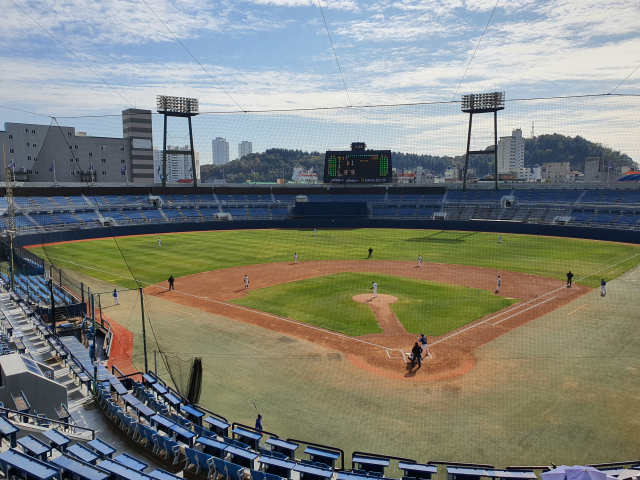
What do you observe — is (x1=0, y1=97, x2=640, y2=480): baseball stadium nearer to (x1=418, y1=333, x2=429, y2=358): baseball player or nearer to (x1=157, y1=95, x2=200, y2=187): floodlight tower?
(x1=418, y1=333, x2=429, y2=358): baseball player

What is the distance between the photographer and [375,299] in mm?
27172

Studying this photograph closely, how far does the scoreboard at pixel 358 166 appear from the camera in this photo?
230 feet

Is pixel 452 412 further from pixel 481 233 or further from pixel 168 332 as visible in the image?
pixel 481 233

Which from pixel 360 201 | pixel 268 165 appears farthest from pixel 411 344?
pixel 268 165

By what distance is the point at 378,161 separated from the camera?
70.1m

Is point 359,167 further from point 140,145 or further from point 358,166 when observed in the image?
point 140,145

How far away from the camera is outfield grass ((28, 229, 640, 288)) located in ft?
119

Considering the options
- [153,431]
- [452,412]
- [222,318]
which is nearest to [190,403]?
[153,431]

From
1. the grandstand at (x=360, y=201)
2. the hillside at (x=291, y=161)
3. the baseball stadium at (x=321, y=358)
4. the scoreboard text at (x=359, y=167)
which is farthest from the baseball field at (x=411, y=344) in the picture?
the hillside at (x=291, y=161)

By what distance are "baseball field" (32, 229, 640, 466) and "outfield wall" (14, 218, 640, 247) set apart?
9.76m

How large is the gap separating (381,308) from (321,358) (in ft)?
26.4

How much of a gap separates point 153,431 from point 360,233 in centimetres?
5283

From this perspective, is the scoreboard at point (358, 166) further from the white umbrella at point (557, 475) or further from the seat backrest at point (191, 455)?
the white umbrella at point (557, 475)

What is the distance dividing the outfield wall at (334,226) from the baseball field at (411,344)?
976 cm
